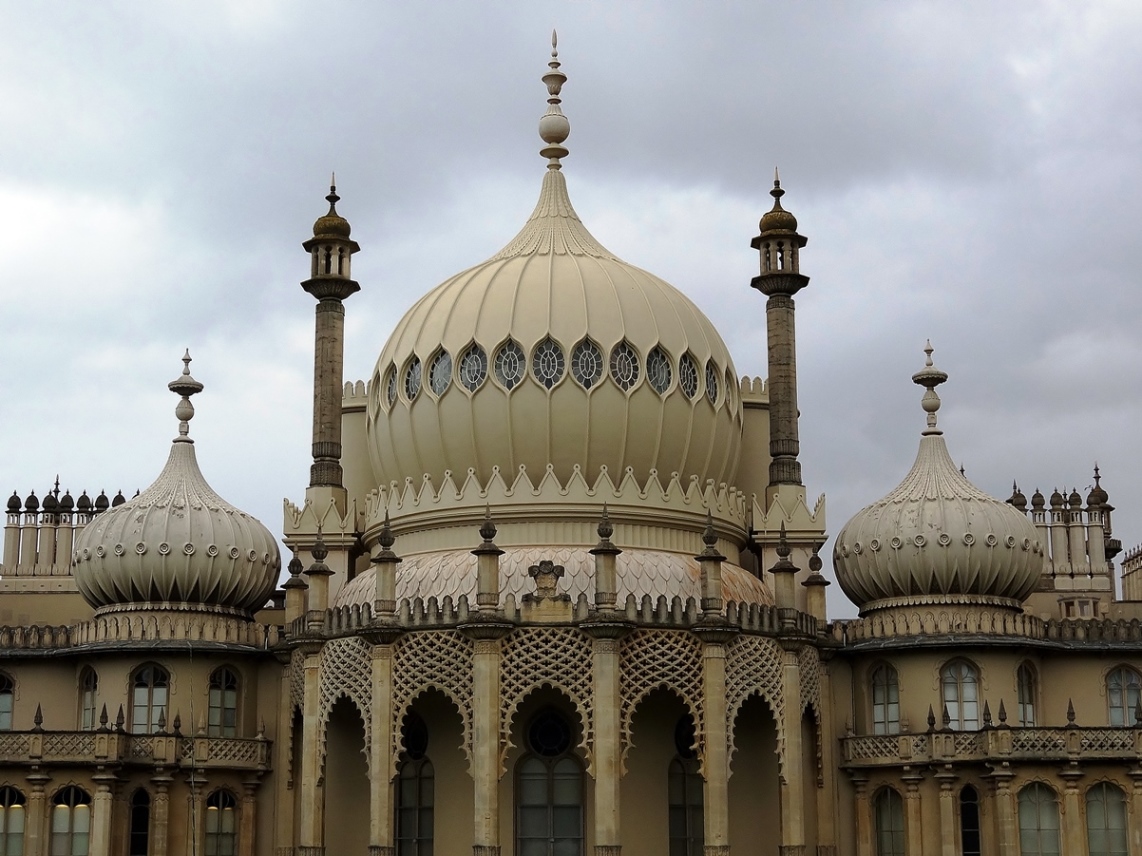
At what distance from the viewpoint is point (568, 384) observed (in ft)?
144

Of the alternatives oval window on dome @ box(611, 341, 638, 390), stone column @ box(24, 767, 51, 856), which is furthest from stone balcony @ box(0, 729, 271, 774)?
oval window on dome @ box(611, 341, 638, 390)

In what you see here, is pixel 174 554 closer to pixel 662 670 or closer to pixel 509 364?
pixel 509 364

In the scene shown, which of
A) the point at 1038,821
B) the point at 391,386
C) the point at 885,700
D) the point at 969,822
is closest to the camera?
the point at 1038,821

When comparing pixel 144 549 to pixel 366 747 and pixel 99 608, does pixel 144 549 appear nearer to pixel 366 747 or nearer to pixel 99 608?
pixel 99 608

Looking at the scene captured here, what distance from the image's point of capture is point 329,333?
49.0 meters

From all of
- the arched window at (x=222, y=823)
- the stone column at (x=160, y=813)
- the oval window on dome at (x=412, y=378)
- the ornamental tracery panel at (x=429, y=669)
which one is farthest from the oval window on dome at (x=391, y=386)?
the stone column at (x=160, y=813)

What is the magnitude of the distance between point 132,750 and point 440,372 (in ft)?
36.0

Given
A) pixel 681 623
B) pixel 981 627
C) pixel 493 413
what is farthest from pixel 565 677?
pixel 981 627

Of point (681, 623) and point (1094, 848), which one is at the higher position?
Answer: point (681, 623)

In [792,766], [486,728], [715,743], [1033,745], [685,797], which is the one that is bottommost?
[685,797]

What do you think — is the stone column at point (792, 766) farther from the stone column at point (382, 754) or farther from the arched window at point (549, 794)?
the stone column at point (382, 754)

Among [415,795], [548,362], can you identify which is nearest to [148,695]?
[415,795]

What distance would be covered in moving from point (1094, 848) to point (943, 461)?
9.76 meters

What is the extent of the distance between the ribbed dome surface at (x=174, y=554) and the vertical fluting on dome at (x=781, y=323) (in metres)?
12.7
